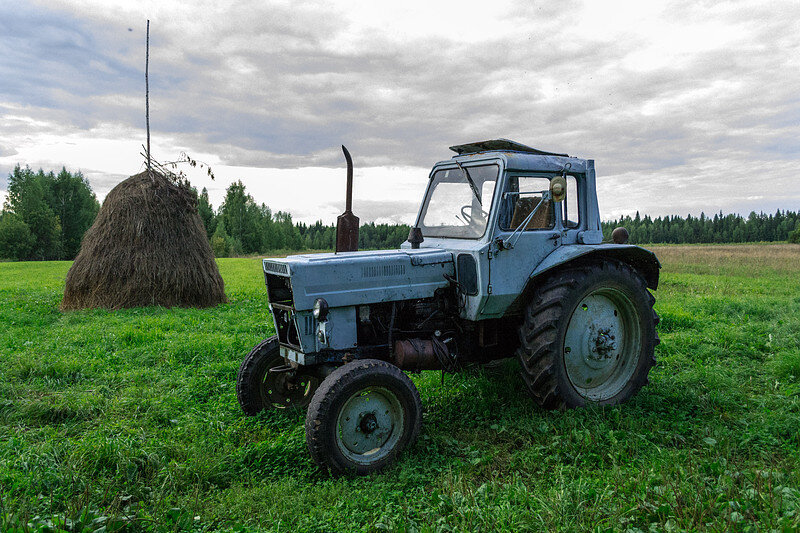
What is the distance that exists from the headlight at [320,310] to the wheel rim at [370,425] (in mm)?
736

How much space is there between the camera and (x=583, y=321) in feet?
18.2

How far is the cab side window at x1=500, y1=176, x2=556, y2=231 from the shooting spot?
5320mm

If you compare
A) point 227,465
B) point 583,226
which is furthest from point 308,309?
point 583,226

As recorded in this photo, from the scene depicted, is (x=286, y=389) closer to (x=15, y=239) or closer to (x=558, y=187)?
(x=558, y=187)

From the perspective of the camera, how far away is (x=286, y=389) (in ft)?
18.4

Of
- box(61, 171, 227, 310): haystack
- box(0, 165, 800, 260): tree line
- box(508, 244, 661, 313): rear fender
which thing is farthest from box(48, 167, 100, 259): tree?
box(508, 244, 661, 313): rear fender

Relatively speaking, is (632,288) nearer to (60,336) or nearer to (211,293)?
(60,336)

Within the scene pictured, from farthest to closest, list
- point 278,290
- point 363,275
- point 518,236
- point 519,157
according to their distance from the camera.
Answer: point 519,157
point 518,236
point 278,290
point 363,275

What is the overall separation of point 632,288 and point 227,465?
4311 mm

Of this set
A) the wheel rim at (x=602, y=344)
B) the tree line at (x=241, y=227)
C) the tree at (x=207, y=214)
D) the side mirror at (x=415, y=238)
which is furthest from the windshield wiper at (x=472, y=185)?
the tree at (x=207, y=214)

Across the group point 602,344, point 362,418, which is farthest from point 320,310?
point 602,344

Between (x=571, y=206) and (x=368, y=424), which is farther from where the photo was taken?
(x=571, y=206)

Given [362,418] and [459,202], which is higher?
[459,202]

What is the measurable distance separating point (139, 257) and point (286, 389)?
8455 millimetres
